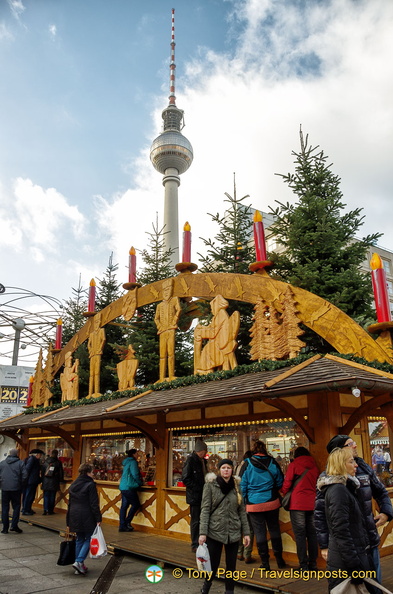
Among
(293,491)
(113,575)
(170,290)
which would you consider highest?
(170,290)

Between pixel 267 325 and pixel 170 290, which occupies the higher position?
pixel 170 290

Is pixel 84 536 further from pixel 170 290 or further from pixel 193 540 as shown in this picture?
pixel 170 290

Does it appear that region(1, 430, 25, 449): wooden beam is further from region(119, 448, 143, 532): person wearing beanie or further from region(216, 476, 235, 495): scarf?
region(216, 476, 235, 495): scarf

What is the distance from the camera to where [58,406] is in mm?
15445

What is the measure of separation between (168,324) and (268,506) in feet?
19.1

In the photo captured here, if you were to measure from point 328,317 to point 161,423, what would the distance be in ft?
14.8

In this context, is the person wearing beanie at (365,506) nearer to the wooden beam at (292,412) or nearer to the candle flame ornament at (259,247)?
the wooden beam at (292,412)

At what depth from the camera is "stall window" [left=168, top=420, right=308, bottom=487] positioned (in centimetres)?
825

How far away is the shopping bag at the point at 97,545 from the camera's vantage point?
23.5ft

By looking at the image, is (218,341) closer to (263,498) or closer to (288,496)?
(263,498)

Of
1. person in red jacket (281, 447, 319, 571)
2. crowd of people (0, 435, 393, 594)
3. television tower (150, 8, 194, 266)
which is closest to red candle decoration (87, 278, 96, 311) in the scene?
crowd of people (0, 435, 393, 594)

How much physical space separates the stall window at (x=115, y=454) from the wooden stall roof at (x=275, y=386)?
2.06 m

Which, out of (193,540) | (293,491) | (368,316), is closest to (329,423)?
(293,491)

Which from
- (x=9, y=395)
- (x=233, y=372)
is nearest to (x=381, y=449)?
(x=233, y=372)
